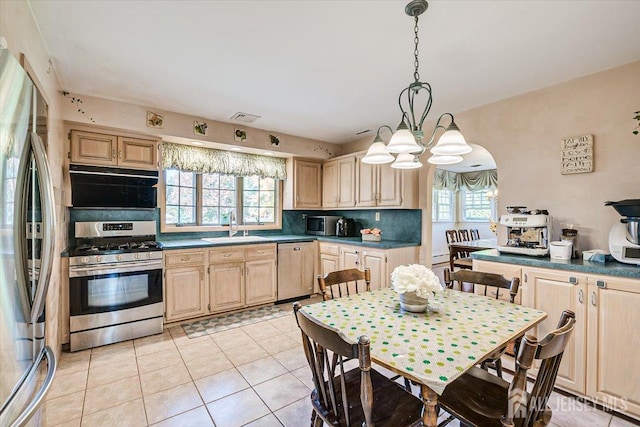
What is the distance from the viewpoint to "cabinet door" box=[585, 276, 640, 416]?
1.79 meters

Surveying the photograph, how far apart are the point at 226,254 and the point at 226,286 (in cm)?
39

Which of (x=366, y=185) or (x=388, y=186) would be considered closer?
(x=388, y=186)

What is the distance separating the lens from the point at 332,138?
449 cm

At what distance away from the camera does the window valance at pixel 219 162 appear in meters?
3.64

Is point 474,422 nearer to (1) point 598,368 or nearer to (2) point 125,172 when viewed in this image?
(1) point 598,368

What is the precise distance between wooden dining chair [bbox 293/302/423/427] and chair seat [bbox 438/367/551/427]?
0.16m

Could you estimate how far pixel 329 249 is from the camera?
4.20 metres

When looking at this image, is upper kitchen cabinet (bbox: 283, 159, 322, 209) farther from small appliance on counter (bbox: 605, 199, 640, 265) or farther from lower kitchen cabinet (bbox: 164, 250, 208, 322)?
small appliance on counter (bbox: 605, 199, 640, 265)

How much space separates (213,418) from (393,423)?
1.24 m

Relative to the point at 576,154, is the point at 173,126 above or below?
above

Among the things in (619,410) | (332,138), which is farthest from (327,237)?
(619,410)

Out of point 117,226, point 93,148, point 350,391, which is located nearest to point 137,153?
point 93,148

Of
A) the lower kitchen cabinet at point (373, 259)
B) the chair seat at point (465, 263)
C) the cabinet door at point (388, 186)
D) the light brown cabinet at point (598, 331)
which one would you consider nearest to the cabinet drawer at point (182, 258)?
the lower kitchen cabinet at point (373, 259)

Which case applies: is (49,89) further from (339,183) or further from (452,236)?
(452,236)
